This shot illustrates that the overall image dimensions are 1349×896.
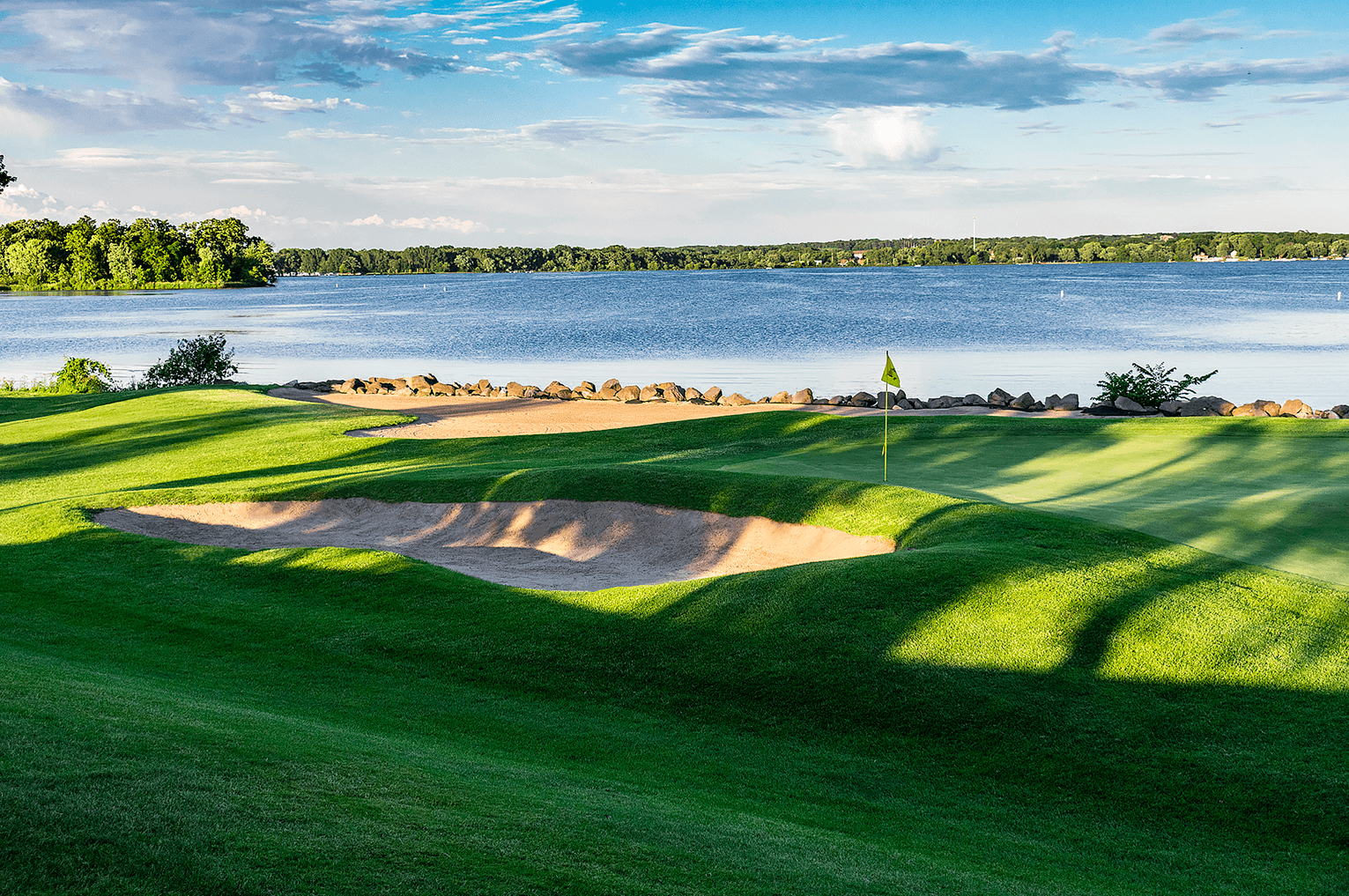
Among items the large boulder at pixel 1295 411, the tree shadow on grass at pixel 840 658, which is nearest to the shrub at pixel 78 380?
the tree shadow on grass at pixel 840 658

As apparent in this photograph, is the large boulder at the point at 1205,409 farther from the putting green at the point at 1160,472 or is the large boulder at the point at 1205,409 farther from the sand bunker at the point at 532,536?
the sand bunker at the point at 532,536

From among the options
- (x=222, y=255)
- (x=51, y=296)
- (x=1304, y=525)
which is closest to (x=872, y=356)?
(x=1304, y=525)

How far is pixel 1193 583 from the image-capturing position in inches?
411

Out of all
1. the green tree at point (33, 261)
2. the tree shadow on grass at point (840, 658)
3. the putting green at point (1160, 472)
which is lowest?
the tree shadow on grass at point (840, 658)

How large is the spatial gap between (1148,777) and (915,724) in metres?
1.83

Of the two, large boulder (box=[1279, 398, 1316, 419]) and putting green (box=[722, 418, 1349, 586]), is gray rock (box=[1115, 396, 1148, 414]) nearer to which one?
large boulder (box=[1279, 398, 1316, 419])

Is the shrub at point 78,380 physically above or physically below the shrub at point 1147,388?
above

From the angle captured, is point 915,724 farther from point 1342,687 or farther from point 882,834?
point 1342,687

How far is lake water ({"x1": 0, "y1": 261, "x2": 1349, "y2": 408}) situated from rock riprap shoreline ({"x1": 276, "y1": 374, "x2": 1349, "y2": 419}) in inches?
257

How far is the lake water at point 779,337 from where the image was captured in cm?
5016

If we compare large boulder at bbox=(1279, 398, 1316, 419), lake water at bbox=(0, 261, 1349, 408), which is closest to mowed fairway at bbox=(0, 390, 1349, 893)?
large boulder at bbox=(1279, 398, 1316, 419)

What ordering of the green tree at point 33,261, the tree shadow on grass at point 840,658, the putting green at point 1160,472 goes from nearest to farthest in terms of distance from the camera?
the tree shadow on grass at point 840,658 < the putting green at point 1160,472 < the green tree at point 33,261

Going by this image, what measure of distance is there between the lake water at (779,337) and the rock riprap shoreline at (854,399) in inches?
257

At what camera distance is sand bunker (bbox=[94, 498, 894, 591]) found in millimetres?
14008
